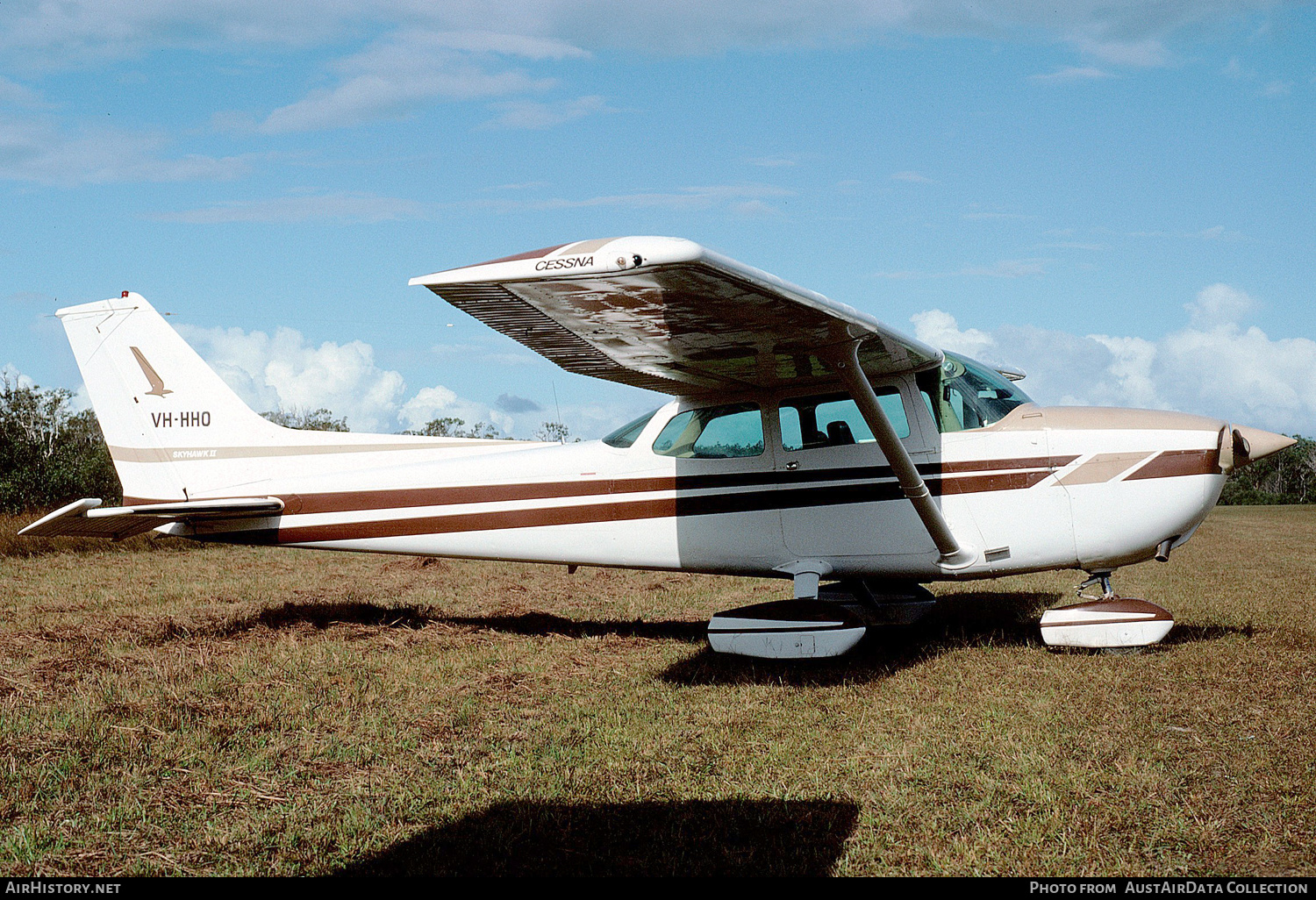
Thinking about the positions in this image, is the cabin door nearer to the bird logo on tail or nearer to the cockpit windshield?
the cockpit windshield

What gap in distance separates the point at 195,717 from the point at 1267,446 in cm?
771

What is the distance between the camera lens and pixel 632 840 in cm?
358

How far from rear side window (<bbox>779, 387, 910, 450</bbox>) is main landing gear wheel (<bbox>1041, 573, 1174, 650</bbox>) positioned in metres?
1.85

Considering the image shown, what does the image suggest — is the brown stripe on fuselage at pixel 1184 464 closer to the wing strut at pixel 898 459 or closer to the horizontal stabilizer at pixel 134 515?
the wing strut at pixel 898 459

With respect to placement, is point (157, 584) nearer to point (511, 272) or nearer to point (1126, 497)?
point (511, 272)

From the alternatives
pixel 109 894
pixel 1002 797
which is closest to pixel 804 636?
pixel 1002 797

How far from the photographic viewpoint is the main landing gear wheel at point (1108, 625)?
6.57m

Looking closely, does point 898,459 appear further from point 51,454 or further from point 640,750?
point 51,454

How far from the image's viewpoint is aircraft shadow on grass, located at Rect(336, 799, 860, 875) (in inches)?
→ 130

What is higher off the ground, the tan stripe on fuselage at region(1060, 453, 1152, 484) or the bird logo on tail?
the bird logo on tail

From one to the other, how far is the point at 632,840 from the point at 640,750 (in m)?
1.12

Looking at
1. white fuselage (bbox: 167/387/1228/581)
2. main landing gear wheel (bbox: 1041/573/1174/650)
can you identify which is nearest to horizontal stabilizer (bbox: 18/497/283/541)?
white fuselage (bbox: 167/387/1228/581)

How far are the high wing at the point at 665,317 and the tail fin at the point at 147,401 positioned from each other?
4172mm

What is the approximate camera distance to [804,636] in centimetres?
647
